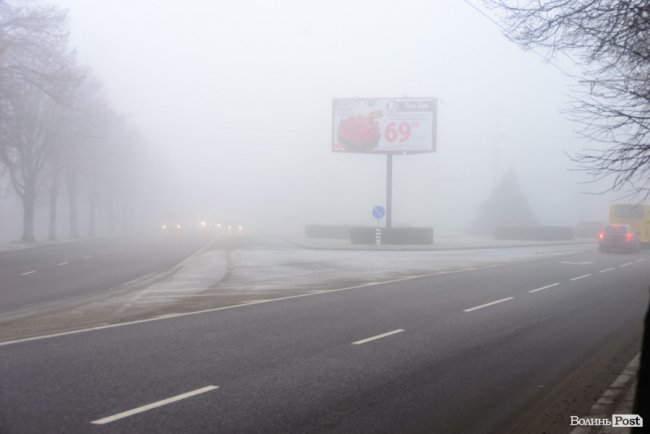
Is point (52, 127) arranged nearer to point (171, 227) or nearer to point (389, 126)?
point (389, 126)

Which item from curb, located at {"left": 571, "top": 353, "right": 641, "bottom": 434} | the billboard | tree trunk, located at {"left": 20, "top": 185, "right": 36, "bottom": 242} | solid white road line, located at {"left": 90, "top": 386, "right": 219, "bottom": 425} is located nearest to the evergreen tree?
the billboard

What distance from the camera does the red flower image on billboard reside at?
44719 millimetres

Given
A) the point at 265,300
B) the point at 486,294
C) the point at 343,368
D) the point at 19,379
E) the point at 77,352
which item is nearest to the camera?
the point at 19,379

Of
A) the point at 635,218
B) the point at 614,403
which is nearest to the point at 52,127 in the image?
the point at 635,218

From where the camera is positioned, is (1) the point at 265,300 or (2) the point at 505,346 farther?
(1) the point at 265,300

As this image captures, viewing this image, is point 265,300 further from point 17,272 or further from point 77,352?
point 17,272

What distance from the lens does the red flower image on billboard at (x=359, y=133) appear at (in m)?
44.7

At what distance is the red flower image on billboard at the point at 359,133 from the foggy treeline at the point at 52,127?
655 inches

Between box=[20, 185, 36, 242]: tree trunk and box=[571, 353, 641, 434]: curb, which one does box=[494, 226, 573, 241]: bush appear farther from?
box=[571, 353, 641, 434]: curb

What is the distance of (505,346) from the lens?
30.9 feet

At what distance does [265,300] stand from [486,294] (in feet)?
17.1

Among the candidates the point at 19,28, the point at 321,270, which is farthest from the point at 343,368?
the point at 19,28

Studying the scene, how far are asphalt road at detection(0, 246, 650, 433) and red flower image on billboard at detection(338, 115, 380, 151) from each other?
104 feet

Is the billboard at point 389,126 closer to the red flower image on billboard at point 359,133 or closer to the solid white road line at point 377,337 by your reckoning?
the red flower image on billboard at point 359,133
